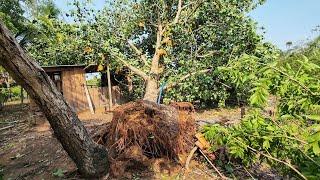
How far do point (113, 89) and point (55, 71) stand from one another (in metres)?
3.75

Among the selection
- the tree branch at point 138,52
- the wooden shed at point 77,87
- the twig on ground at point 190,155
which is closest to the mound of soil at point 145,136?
the twig on ground at point 190,155

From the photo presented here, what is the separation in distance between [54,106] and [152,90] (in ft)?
29.3

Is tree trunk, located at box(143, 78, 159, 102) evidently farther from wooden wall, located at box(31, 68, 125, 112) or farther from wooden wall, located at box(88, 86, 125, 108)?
wooden wall, located at box(88, 86, 125, 108)

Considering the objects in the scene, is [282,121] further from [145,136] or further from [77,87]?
[77,87]

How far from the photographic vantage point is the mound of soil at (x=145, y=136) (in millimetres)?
6324

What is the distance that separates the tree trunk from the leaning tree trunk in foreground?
762 centimetres

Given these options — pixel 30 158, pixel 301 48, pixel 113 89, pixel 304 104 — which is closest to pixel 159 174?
pixel 30 158

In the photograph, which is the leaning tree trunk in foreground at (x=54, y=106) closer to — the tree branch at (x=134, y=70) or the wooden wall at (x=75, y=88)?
the tree branch at (x=134, y=70)

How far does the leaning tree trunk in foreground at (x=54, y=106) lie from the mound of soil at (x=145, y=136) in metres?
0.70

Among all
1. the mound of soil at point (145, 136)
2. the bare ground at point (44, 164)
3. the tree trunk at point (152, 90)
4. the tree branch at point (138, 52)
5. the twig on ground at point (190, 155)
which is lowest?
the bare ground at point (44, 164)

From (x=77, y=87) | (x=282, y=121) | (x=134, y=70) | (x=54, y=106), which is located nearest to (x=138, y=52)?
(x=134, y=70)

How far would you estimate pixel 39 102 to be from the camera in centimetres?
463

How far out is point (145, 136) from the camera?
6438mm

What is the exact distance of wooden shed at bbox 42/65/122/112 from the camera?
15.9 metres
